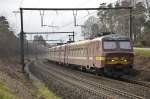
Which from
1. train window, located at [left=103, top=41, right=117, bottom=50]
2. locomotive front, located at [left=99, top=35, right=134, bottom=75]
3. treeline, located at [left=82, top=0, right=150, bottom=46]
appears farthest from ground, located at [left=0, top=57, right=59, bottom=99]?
treeline, located at [left=82, top=0, right=150, bottom=46]

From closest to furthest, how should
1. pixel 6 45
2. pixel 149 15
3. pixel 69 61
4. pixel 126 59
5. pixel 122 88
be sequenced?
1. pixel 122 88
2. pixel 126 59
3. pixel 69 61
4. pixel 149 15
5. pixel 6 45

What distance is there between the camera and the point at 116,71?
108 feet

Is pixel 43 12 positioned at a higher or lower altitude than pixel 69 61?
higher

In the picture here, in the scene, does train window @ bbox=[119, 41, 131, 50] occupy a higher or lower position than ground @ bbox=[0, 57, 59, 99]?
higher

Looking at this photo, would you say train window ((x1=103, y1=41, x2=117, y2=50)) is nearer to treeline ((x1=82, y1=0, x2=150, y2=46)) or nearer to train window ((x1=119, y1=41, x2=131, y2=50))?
train window ((x1=119, y1=41, x2=131, y2=50))

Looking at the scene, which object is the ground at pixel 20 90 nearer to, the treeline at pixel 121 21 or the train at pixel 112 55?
the train at pixel 112 55

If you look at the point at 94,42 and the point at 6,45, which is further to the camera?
the point at 6,45

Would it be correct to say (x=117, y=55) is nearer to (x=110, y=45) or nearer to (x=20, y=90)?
(x=110, y=45)

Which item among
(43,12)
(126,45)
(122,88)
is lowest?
(122,88)

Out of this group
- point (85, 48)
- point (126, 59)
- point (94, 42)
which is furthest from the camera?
point (85, 48)

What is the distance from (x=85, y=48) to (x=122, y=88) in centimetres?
1564

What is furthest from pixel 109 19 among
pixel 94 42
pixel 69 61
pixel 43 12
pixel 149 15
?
pixel 94 42

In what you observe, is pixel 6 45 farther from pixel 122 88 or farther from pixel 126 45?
pixel 122 88

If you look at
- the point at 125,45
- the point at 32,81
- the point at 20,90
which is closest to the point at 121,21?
the point at 32,81
